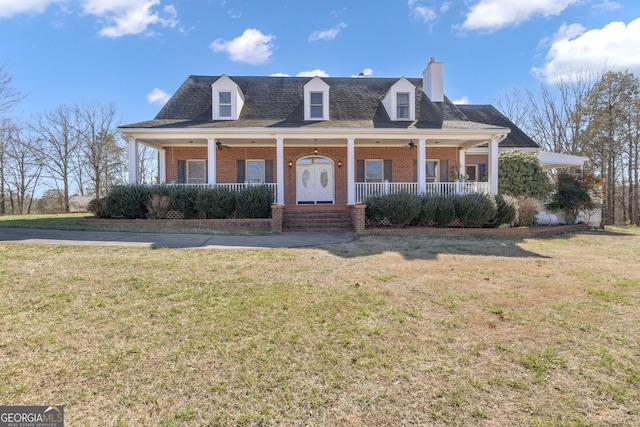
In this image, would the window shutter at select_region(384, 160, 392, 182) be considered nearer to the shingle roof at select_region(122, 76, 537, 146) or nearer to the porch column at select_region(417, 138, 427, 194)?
the shingle roof at select_region(122, 76, 537, 146)

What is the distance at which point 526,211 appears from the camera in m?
12.2

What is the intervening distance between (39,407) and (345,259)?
5.23 m

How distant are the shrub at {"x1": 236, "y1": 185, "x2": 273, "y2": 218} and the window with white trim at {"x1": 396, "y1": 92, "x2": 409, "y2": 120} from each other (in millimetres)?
7678

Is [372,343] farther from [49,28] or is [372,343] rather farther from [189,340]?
[49,28]

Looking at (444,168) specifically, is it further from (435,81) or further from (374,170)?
(435,81)

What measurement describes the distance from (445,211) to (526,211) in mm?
3465

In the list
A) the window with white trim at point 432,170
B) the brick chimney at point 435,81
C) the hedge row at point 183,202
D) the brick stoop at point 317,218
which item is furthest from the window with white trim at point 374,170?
the hedge row at point 183,202

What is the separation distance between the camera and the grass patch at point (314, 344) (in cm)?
238

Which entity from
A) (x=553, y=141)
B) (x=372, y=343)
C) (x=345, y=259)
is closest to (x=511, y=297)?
(x=372, y=343)

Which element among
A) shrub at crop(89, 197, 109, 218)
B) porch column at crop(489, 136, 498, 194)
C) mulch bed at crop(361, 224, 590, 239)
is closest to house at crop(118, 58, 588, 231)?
porch column at crop(489, 136, 498, 194)

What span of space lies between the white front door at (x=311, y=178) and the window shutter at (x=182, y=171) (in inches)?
223

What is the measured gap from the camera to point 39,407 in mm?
2344

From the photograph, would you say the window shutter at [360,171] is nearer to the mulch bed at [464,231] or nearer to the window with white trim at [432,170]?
the window with white trim at [432,170]

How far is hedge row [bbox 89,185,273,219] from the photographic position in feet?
38.7
